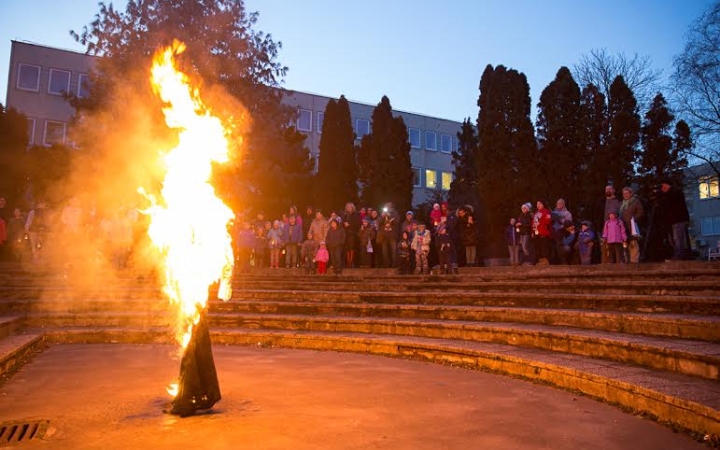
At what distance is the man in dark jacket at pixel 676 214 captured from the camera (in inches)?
447

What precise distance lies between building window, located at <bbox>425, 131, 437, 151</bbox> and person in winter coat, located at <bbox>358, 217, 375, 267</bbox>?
3208 cm

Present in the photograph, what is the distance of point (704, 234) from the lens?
51.6 m

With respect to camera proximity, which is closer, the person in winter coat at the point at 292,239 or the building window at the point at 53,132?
the person in winter coat at the point at 292,239

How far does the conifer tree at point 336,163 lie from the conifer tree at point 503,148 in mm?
9084

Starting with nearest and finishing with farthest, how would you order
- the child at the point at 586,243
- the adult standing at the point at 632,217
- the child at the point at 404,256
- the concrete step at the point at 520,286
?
1. the concrete step at the point at 520,286
2. the adult standing at the point at 632,217
3. the child at the point at 586,243
4. the child at the point at 404,256

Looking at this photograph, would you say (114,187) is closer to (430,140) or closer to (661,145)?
(661,145)

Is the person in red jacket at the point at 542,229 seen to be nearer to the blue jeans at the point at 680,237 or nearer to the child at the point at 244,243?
the blue jeans at the point at 680,237

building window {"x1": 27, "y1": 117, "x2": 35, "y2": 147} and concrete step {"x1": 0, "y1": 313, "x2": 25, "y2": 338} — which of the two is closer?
concrete step {"x1": 0, "y1": 313, "x2": 25, "y2": 338}

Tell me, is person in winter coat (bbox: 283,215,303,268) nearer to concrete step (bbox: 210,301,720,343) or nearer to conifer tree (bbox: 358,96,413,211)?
concrete step (bbox: 210,301,720,343)

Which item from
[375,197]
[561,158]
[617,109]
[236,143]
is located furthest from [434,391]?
[375,197]

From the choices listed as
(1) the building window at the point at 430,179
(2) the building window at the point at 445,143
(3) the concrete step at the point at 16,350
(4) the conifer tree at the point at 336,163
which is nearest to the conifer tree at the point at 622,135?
(4) the conifer tree at the point at 336,163

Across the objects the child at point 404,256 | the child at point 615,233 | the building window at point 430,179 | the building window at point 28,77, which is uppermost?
the building window at point 28,77

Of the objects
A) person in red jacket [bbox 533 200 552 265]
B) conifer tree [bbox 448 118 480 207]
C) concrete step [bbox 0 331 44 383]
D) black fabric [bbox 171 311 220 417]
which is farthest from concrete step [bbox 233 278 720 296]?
conifer tree [bbox 448 118 480 207]

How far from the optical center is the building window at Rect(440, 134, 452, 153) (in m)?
49.0
